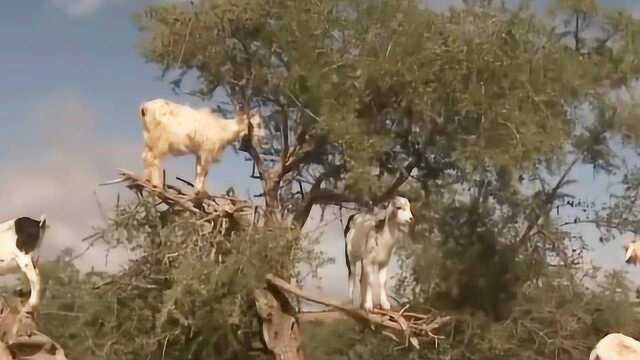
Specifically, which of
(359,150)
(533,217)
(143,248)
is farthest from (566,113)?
(143,248)

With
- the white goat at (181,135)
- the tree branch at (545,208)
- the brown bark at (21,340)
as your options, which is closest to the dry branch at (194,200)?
the white goat at (181,135)

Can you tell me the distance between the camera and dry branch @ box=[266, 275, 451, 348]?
1144 cm

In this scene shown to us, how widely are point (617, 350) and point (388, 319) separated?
13.7 feet

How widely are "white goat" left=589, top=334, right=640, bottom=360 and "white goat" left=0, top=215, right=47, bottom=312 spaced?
6333 mm

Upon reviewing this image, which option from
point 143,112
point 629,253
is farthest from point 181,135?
point 629,253

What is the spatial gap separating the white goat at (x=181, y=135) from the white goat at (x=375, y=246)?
1.96 meters

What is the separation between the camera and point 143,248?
12.9 meters

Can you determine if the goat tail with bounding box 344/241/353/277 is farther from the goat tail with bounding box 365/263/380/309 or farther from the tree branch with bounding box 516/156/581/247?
the tree branch with bounding box 516/156/581/247

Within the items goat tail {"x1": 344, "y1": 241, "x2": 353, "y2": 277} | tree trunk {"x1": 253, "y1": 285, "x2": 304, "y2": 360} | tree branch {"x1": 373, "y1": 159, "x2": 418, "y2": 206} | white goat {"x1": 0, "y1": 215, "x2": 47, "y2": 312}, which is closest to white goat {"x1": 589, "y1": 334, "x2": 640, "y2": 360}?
goat tail {"x1": 344, "y1": 241, "x2": 353, "y2": 277}

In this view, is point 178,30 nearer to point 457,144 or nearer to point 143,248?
point 143,248

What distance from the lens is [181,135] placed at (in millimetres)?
12055

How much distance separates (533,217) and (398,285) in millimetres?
2284

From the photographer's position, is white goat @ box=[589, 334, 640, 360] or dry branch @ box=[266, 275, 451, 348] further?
dry branch @ box=[266, 275, 451, 348]

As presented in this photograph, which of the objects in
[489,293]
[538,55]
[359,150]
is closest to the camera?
[359,150]
